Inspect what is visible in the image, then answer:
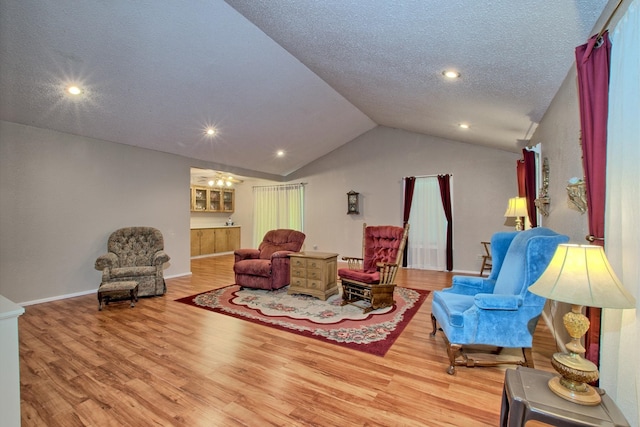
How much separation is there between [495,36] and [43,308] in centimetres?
576

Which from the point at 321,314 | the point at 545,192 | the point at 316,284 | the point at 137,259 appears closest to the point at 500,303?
the point at 545,192

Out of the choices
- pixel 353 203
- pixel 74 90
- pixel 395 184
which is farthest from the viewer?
pixel 353 203

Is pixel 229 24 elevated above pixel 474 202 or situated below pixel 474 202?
above

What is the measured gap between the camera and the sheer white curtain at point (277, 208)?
8.16 meters

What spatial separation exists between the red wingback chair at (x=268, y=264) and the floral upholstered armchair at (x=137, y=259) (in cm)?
115

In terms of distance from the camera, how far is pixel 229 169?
665cm

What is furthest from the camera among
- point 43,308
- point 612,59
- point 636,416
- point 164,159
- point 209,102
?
point 164,159

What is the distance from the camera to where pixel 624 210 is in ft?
4.33

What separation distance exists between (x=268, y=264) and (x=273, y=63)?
2.88 meters

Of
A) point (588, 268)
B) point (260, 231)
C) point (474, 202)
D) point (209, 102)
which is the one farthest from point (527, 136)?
point (260, 231)

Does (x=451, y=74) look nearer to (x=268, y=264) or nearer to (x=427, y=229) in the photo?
(x=268, y=264)

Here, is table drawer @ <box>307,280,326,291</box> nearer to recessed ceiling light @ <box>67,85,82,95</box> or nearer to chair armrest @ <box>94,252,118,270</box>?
chair armrest @ <box>94,252,118,270</box>

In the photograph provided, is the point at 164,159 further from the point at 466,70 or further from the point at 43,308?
the point at 466,70

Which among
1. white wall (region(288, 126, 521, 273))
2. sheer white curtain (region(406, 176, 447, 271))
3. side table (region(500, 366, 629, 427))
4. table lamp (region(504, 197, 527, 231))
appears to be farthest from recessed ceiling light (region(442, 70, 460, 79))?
sheer white curtain (region(406, 176, 447, 271))
